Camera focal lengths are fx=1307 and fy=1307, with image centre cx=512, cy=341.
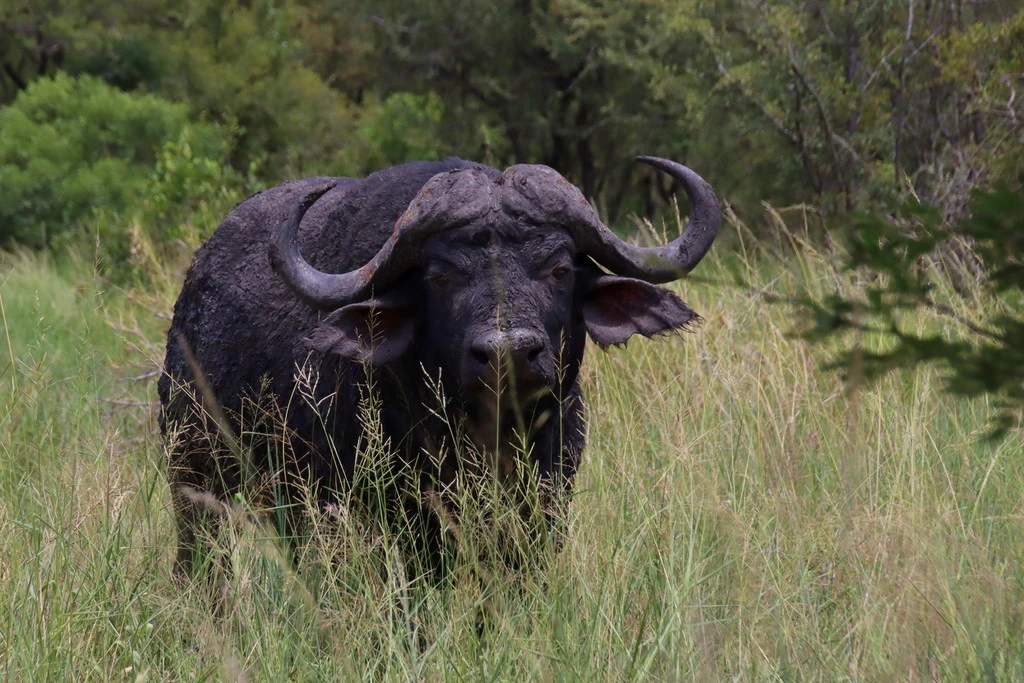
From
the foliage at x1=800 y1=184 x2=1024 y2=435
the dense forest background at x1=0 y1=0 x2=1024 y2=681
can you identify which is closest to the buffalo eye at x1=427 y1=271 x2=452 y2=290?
the dense forest background at x1=0 y1=0 x2=1024 y2=681

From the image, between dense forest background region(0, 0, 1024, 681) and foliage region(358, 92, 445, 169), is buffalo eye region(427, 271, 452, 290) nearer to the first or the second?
dense forest background region(0, 0, 1024, 681)

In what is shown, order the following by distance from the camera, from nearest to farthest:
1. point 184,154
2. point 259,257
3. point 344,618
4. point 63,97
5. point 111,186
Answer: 1. point 344,618
2. point 259,257
3. point 184,154
4. point 111,186
5. point 63,97

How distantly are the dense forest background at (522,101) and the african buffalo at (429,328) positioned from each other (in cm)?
312

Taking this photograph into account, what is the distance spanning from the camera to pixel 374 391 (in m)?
5.12

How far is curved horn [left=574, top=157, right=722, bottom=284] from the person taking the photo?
5.04 m

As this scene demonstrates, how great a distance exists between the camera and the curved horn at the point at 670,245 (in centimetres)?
504

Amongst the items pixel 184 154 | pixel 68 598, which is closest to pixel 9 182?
pixel 184 154

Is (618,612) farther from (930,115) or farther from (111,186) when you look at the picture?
(111,186)

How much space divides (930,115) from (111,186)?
37.7 ft

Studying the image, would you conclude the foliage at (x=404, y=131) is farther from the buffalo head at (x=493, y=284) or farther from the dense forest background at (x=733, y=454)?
Result: the buffalo head at (x=493, y=284)

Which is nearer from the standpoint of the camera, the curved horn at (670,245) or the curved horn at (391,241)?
the curved horn at (391,241)

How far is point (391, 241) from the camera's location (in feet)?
16.0

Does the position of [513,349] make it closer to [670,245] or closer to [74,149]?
[670,245]

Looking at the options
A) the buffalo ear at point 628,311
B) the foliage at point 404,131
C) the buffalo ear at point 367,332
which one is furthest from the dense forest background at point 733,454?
the foliage at point 404,131
